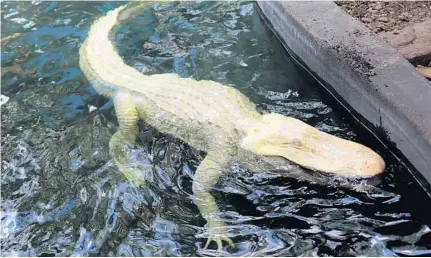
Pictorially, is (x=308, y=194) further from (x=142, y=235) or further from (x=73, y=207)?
(x=73, y=207)

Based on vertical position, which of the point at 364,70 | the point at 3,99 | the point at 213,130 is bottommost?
the point at 3,99

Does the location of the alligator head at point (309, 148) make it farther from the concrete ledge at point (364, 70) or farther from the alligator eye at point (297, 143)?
the concrete ledge at point (364, 70)

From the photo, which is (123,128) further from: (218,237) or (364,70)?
(364,70)

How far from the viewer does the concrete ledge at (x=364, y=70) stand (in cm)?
324

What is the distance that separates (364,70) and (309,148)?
94cm

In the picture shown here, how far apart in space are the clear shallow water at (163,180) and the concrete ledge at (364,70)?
0.18 meters

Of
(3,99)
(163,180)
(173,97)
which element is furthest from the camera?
(3,99)

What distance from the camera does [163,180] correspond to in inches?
137

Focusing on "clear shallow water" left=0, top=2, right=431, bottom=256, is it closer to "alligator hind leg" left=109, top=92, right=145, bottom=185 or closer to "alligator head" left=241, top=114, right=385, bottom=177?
"alligator hind leg" left=109, top=92, right=145, bottom=185

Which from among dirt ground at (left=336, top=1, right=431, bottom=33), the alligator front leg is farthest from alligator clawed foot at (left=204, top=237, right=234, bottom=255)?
dirt ground at (left=336, top=1, right=431, bottom=33)

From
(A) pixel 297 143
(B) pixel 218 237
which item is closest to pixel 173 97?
(A) pixel 297 143

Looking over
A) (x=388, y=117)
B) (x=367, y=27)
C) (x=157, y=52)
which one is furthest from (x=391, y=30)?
(x=157, y=52)

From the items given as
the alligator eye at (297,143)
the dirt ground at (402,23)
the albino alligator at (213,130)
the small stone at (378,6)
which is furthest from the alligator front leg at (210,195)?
the small stone at (378,6)

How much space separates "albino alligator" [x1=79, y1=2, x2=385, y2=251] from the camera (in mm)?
3174
